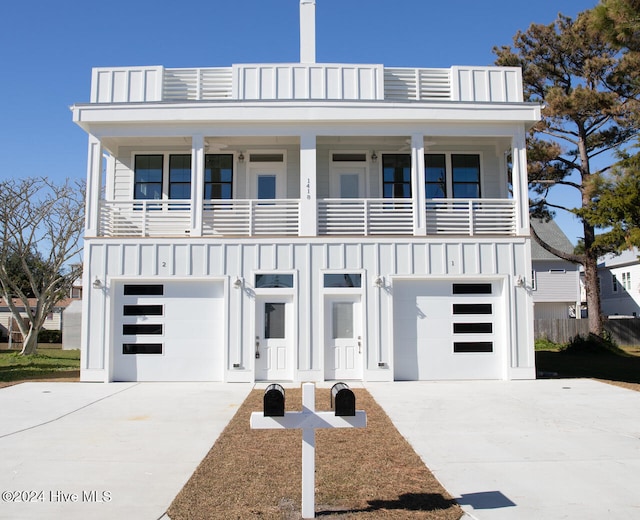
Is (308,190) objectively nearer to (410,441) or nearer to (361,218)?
(361,218)

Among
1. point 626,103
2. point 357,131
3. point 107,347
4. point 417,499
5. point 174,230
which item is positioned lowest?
point 417,499

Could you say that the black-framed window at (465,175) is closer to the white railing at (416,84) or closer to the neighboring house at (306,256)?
the neighboring house at (306,256)

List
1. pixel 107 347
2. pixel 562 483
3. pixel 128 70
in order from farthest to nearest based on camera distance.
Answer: pixel 128 70 → pixel 107 347 → pixel 562 483

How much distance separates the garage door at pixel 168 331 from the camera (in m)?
13.1

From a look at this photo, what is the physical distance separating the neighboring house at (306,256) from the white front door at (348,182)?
120 centimetres

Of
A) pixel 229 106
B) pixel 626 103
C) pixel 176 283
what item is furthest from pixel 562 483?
pixel 626 103

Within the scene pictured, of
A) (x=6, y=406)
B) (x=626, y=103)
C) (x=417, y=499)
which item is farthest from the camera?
(x=626, y=103)

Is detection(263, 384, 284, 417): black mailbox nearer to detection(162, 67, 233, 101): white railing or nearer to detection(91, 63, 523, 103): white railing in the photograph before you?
detection(91, 63, 523, 103): white railing

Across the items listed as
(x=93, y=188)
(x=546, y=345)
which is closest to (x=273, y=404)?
(x=93, y=188)

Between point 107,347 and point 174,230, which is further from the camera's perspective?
point 174,230

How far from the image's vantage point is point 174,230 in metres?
14.5

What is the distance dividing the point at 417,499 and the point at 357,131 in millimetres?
9944

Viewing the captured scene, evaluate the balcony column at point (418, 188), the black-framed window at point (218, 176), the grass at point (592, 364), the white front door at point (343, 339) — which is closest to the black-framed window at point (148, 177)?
the black-framed window at point (218, 176)

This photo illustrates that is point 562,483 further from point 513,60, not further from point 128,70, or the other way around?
point 513,60
